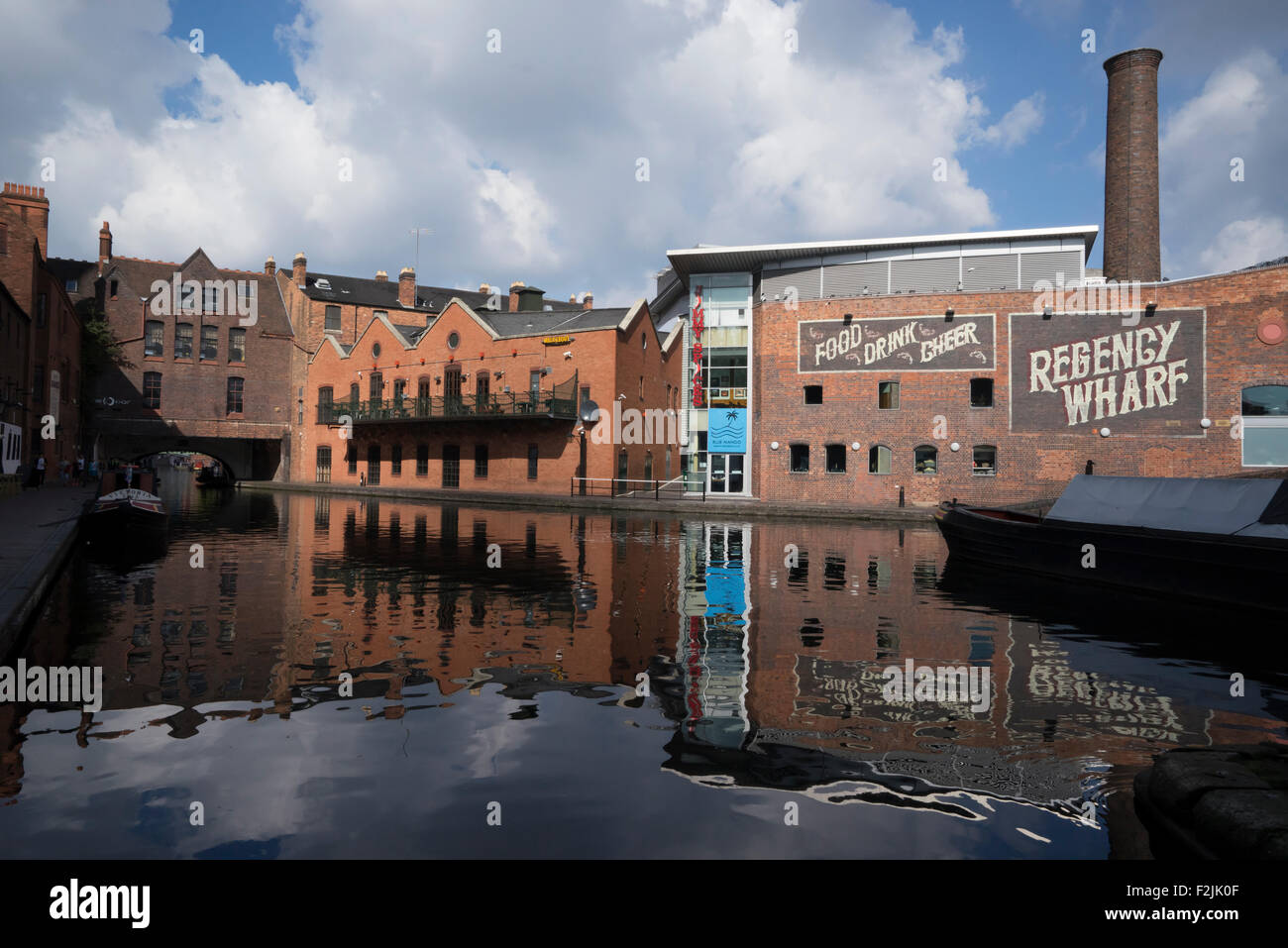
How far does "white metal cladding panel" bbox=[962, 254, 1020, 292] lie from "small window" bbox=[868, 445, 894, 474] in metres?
7.15

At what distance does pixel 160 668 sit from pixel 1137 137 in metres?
35.4

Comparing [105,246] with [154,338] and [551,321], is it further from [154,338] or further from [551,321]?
[551,321]

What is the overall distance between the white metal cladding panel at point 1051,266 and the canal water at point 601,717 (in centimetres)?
2323

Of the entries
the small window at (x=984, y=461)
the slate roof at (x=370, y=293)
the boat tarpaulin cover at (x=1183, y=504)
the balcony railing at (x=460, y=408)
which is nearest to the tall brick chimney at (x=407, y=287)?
the slate roof at (x=370, y=293)

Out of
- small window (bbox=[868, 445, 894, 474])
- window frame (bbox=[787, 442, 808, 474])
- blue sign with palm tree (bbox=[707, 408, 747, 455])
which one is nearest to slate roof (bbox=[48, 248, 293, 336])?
blue sign with palm tree (bbox=[707, 408, 747, 455])

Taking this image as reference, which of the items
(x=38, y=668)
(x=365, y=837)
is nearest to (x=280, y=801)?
(x=365, y=837)

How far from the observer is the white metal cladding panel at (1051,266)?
31.5m

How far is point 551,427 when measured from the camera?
3631 centimetres

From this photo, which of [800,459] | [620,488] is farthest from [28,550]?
[800,459]

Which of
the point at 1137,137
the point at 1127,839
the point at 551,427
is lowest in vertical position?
the point at 1127,839

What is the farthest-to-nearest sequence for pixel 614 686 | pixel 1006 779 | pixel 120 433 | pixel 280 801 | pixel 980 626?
pixel 120 433, pixel 980 626, pixel 614 686, pixel 1006 779, pixel 280 801

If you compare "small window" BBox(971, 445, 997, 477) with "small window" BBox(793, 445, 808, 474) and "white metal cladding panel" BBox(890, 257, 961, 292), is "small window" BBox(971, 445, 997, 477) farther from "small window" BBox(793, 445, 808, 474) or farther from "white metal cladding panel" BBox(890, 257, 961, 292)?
"white metal cladding panel" BBox(890, 257, 961, 292)
